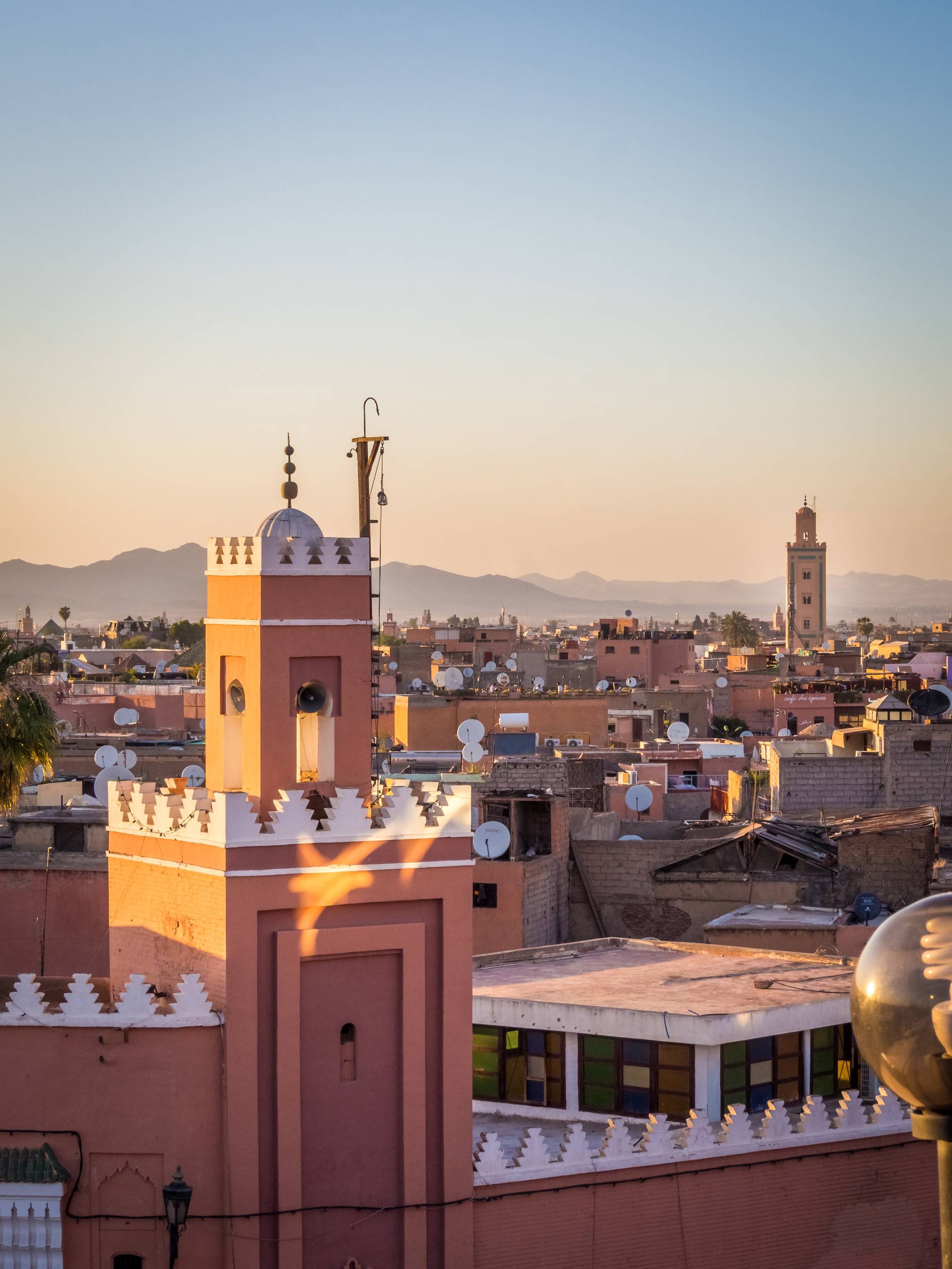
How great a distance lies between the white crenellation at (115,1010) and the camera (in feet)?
34.0

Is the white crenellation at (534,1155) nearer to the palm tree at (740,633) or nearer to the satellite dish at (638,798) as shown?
the satellite dish at (638,798)

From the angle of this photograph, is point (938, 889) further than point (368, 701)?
Yes

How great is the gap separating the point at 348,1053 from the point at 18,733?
27.7 feet

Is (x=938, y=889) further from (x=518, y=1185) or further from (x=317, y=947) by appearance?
(x=317, y=947)

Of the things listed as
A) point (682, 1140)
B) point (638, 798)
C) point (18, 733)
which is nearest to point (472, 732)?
point (638, 798)

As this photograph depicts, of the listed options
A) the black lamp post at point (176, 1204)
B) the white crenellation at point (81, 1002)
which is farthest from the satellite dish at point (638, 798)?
the black lamp post at point (176, 1204)

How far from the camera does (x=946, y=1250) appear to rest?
335cm

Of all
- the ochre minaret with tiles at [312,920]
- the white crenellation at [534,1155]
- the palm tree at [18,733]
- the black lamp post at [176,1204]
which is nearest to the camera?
the black lamp post at [176,1204]

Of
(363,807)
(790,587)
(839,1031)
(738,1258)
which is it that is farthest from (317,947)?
(790,587)

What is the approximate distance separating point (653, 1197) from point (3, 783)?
9.71 meters

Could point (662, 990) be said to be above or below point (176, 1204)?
above

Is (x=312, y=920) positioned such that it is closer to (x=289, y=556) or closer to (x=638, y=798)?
(x=289, y=556)

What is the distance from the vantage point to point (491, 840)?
20.2m

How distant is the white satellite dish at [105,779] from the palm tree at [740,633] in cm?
7394
